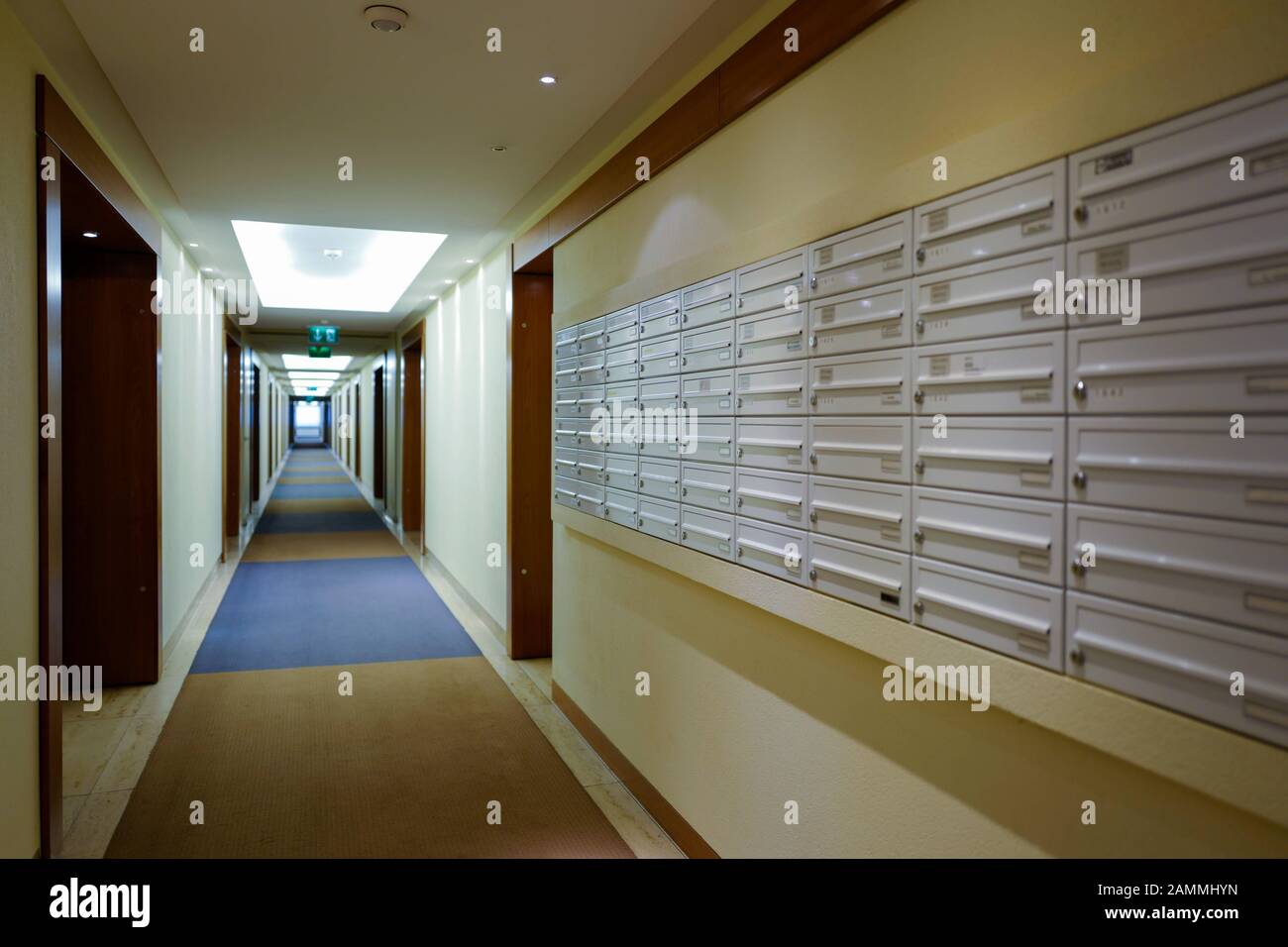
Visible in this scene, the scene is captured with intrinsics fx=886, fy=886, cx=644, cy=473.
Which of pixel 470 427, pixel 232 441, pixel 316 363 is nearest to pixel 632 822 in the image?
pixel 470 427

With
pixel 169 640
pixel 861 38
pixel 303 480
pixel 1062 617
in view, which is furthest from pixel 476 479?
pixel 303 480

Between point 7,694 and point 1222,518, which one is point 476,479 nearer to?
point 7,694

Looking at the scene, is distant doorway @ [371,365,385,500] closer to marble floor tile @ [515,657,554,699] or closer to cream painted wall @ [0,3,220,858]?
marble floor tile @ [515,657,554,699]

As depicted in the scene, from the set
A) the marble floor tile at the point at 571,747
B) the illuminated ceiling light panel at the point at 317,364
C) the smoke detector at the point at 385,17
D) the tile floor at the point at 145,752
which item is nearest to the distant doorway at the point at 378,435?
the illuminated ceiling light panel at the point at 317,364

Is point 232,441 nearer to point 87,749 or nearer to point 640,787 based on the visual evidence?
point 87,749

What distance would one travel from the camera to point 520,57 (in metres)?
3.24

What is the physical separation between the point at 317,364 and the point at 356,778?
2014cm

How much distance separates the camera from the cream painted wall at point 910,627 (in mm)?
A: 1479

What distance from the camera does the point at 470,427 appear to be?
303 inches

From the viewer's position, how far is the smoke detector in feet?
9.32

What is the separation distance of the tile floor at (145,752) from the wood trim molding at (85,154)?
8.25ft

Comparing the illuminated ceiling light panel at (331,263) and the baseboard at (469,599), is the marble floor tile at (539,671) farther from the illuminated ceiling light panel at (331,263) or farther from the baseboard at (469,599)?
the illuminated ceiling light panel at (331,263)

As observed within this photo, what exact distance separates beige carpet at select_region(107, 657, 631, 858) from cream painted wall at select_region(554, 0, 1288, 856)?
517 mm

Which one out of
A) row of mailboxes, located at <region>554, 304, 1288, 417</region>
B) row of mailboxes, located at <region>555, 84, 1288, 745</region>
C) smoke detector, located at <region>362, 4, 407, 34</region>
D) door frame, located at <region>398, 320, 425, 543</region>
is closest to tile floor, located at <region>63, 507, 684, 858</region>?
row of mailboxes, located at <region>555, 84, 1288, 745</region>
